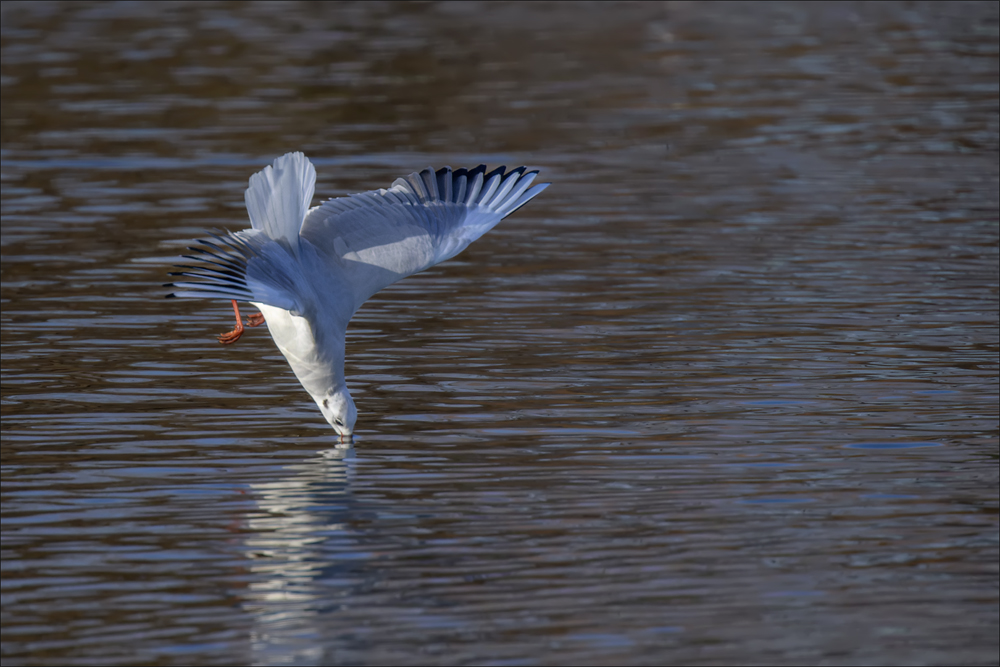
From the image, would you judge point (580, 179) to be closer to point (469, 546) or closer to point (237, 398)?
point (237, 398)

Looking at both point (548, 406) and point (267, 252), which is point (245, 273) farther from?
point (548, 406)

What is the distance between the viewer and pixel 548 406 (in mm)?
8352

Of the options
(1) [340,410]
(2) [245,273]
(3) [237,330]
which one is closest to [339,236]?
(3) [237,330]

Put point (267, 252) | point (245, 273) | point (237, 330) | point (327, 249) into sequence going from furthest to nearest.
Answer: point (237, 330), point (327, 249), point (267, 252), point (245, 273)

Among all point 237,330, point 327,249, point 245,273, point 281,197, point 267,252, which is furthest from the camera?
point 237,330

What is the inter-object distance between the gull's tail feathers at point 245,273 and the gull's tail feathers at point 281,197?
0.21ft

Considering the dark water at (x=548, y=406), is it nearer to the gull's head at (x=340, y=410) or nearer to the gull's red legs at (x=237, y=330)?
the gull's head at (x=340, y=410)

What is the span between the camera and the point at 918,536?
656cm

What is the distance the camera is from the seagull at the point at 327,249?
721 centimetres

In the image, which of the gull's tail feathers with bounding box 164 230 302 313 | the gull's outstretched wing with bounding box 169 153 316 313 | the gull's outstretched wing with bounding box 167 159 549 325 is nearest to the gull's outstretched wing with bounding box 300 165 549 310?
the gull's outstretched wing with bounding box 167 159 549 325

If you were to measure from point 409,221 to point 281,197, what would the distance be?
1023 mm

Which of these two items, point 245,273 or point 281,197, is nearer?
point 245,273

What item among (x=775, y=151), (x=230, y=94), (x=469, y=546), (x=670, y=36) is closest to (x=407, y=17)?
(x=670, y=36)

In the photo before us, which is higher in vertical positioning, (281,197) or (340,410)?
(281,197)
